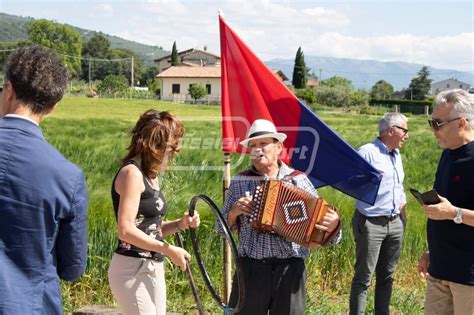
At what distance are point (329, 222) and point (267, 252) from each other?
413 mm

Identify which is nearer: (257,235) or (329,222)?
(329,222)

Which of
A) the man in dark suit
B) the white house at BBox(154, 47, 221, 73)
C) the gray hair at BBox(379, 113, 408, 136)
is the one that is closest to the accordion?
the man in dark suit

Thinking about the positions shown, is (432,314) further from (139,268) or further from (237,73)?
(237,73)

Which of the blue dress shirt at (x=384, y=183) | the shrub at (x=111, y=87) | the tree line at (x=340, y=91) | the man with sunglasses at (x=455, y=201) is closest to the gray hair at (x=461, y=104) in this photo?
the man with sunglasses at (x=455, y=201)

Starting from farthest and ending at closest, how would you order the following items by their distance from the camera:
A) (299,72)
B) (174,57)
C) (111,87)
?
(174,57), (299,72), (111,87)

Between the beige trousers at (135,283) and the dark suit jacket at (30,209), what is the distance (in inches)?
43.2

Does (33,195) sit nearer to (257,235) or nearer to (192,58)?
(257,235)

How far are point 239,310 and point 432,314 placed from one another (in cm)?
130

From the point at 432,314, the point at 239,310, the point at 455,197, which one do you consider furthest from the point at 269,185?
the point at 432,314

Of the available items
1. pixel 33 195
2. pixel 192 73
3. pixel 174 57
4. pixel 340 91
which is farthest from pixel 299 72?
pixel 33 195

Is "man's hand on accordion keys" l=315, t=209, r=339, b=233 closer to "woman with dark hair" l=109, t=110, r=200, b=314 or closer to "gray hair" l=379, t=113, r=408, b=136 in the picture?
"woman with dark hair" l=109, t=110, r=200, b=314

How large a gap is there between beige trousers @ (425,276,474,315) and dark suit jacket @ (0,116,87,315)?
96.6 inches

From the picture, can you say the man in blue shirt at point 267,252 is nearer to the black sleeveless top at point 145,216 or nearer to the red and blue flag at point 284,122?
the black sleeveless top at point 145,216

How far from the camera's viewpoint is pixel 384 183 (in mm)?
5473
